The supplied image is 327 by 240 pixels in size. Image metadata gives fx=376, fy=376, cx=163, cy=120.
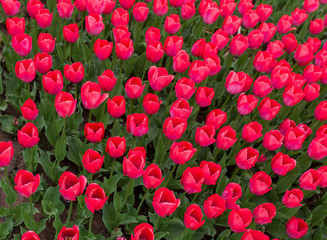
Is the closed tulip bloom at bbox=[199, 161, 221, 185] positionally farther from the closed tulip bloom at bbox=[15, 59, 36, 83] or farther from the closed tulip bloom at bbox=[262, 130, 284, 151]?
the closed tulip bloom at bbox=[15, 59, 36, 83]

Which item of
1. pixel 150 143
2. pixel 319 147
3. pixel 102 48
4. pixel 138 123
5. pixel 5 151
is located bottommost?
pixel 150 143

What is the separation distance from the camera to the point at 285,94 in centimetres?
288

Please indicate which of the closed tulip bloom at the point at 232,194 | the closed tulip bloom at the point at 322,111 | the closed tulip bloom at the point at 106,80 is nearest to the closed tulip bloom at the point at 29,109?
the closed tulip bloom at the point at 106,80

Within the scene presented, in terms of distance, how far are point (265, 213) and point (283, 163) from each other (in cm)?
49

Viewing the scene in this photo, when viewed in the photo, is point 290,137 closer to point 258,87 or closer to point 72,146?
point 258,87

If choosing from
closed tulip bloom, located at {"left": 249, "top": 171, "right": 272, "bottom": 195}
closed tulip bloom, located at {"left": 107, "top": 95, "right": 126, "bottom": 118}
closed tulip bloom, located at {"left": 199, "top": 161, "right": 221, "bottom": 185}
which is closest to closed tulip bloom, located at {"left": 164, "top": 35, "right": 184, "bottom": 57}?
closed tulip bloom, located at {"left": 107, "top": 95, "right": 126, "bottom": 118}

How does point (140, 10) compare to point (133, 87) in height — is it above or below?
above

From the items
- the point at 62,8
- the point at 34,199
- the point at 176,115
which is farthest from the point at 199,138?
the point at 62,8

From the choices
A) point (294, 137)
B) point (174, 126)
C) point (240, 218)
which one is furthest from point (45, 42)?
point (294, 137)

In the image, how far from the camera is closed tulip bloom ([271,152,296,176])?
2.46 m

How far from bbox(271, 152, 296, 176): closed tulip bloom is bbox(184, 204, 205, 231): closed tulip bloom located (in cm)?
77

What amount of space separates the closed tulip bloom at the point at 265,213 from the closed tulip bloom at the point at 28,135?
4.44ft

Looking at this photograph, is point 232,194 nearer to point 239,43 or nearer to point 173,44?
point 173,44

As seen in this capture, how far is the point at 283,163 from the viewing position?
253 cm
